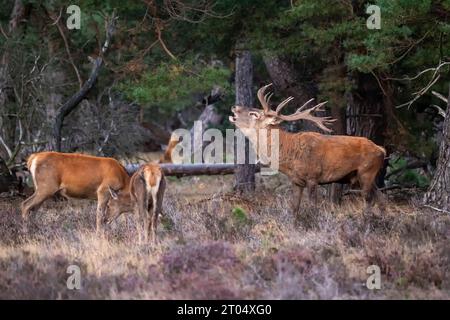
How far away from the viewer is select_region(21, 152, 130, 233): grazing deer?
12766mm

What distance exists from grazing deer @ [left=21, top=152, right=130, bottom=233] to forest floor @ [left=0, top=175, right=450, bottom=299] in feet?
1.18

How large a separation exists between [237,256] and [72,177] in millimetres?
4196

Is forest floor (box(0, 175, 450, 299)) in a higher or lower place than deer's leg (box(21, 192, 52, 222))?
lower

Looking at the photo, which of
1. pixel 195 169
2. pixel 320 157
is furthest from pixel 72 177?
pixel 195 169

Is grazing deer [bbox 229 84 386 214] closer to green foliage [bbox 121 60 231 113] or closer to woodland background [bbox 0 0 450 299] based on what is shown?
woodland background [bbox 0 0 450 299]

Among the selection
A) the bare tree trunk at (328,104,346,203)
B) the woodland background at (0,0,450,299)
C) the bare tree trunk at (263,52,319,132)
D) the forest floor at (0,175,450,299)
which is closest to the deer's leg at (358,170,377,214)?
the woodland background at (0,0,450,299)

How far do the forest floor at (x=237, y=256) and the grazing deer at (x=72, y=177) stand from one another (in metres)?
0.36

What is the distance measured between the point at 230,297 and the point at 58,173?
18.2ft

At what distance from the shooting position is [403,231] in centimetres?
1059

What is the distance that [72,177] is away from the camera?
12891 millimetres

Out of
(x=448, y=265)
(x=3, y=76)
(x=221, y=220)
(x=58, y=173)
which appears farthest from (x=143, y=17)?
(x=448, y=265)

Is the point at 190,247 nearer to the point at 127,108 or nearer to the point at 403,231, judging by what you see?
the point at 403,231

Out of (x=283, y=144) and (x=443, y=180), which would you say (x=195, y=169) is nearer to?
(x=283, y=144)

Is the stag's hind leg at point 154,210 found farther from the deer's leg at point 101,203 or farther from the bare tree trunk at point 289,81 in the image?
the bare tree trunk at point 289,81
